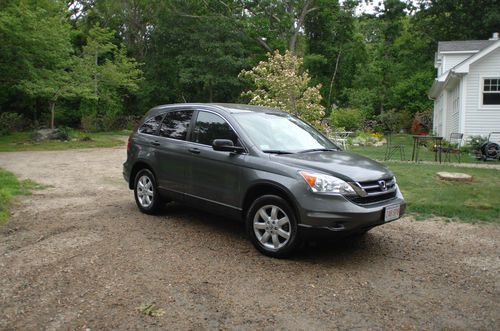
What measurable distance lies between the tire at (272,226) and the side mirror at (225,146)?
2.23 feet

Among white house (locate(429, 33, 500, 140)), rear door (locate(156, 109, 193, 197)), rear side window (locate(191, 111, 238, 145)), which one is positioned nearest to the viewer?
rear side window (locate(191, 111, 238, 145))

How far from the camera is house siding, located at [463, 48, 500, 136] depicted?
57.5 ft

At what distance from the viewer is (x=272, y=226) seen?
4766 mm

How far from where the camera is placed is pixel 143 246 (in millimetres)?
5184

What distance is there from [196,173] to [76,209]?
8.90 ft

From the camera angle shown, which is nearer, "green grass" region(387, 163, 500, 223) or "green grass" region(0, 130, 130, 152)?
"green grass" region(387, 163, 500, 223)

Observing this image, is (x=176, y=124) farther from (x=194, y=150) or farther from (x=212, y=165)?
(x=212, y=165)

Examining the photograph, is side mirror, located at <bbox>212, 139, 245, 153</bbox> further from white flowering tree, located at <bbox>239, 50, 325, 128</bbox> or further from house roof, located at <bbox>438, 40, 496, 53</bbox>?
house roof, located at <bbox>438, 40, 496, 53</bbox>

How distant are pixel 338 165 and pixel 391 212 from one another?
77 centimetres

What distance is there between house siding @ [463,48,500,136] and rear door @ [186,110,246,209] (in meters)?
15.4

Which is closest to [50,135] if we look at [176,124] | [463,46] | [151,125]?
[151,125]

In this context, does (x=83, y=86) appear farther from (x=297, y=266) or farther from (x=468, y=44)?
(x=297, y=266)

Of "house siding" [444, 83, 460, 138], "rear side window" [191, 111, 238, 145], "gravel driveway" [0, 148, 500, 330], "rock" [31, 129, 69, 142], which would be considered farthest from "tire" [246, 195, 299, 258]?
"rock" [31, 129, 69, 142]

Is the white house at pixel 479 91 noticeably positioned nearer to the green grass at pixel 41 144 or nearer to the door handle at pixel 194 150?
the door handle at pixel 194 150
